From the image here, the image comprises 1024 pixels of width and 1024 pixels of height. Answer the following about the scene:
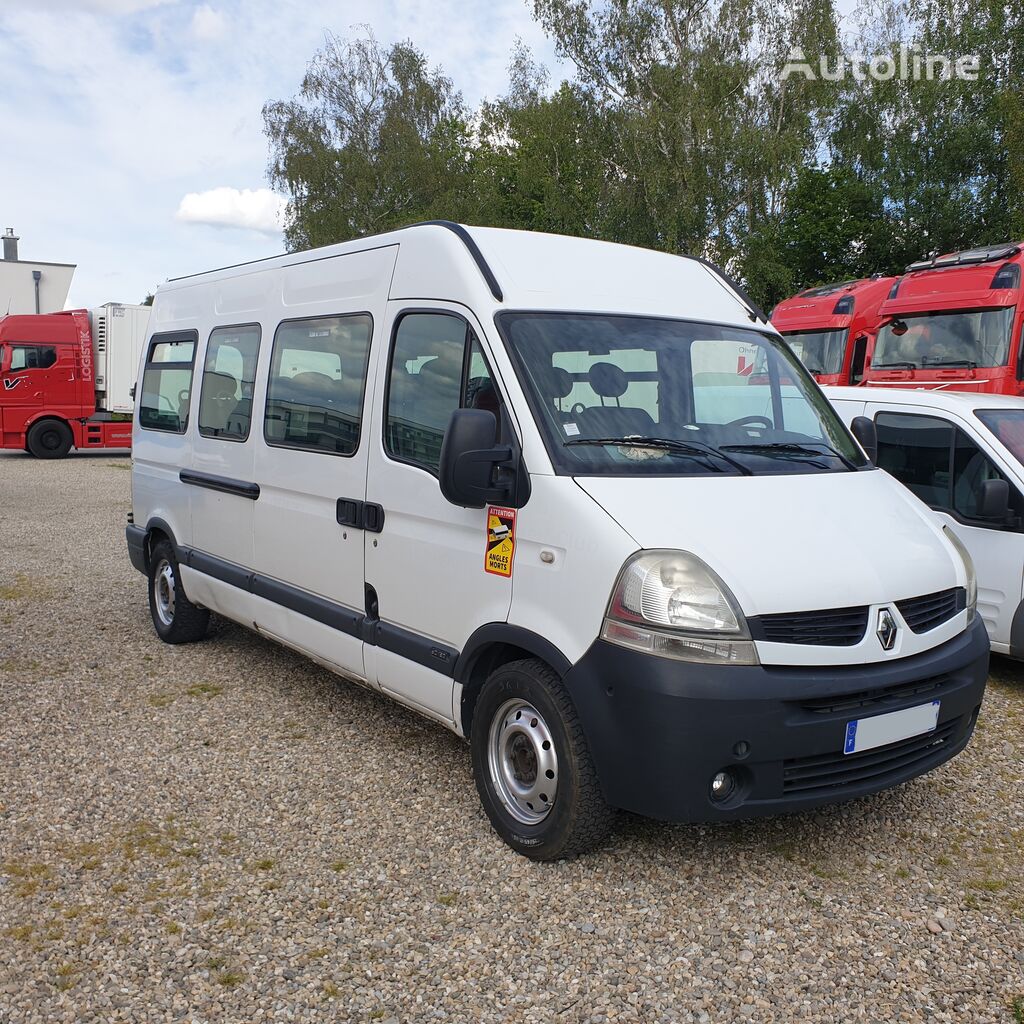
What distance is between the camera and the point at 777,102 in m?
29.9

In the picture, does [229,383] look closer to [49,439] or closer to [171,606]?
[171,606]

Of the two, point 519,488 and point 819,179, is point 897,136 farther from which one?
point 519,488

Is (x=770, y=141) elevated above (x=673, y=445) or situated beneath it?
elevated above

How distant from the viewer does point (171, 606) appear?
261 inches

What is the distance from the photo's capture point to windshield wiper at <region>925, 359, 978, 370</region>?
1167 cm

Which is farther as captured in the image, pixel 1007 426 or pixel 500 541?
pixel 1007 426

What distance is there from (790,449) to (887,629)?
93 cm

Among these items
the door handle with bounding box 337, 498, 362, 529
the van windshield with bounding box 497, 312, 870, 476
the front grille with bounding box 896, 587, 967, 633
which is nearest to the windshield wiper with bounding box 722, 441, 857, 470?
the van windshield with bounding box 497, 312, 870, 476

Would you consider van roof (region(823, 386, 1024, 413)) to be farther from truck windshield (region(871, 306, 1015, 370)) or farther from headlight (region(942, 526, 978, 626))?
truck windshield (region(871, 306, 1015, 370))

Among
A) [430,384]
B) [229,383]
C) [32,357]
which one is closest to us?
[430,384]

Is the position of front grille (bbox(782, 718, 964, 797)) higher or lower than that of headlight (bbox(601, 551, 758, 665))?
lower

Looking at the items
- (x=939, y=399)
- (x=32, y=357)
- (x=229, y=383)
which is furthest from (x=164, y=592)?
(x=32, y=357)

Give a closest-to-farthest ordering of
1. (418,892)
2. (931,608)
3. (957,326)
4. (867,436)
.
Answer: (418,892) → (931,608) → (867,436) → (957,326)

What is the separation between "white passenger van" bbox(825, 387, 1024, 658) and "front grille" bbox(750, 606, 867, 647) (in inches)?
103
